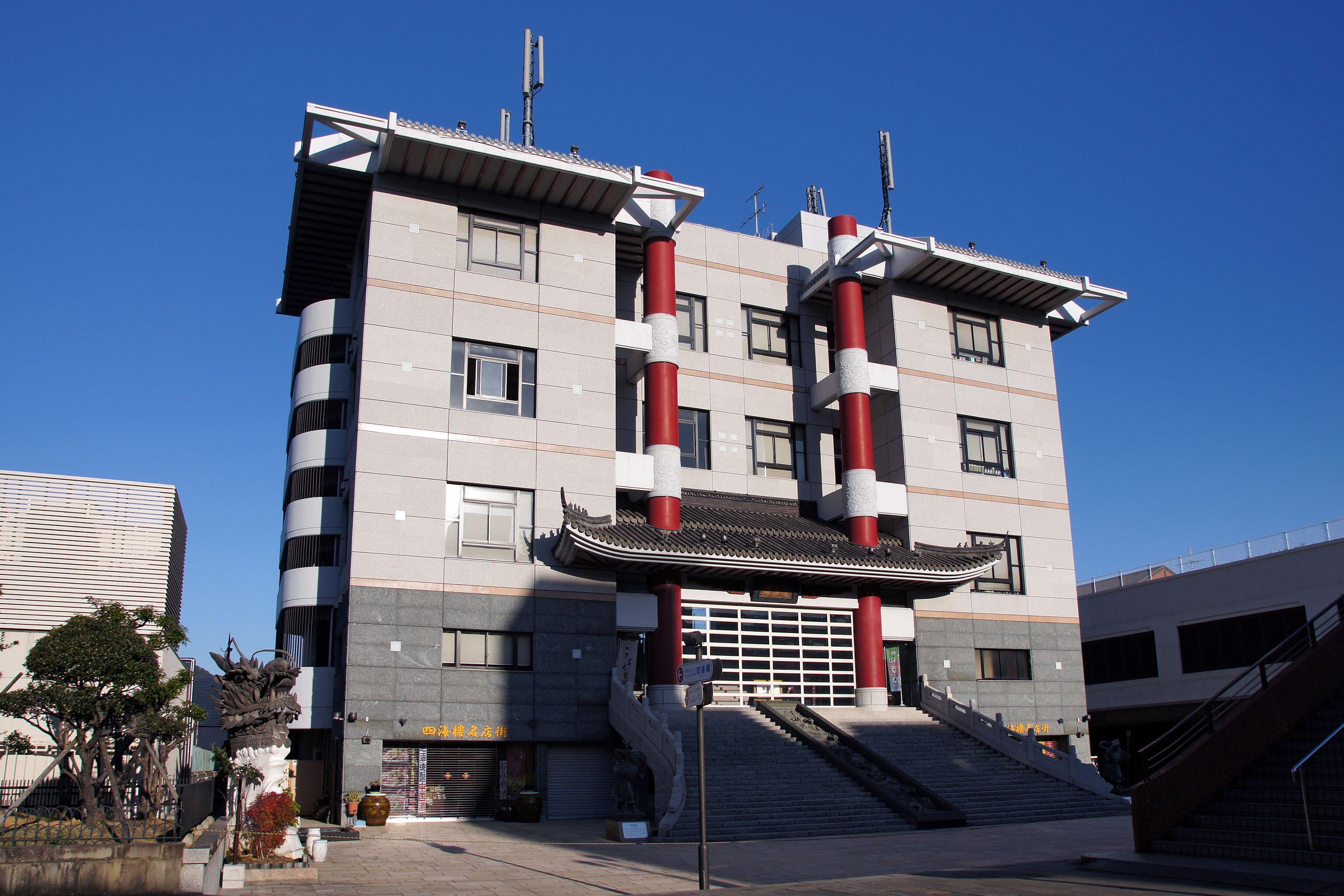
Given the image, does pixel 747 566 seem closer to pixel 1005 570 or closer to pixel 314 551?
pixel 1005 570

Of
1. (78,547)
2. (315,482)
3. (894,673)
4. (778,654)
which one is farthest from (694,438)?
(78,547)

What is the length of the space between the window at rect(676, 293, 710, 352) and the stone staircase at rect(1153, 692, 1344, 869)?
74.4ft

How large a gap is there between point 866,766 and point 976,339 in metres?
18.3

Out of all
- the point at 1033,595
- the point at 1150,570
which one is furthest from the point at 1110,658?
the point at 1033,595

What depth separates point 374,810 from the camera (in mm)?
25844

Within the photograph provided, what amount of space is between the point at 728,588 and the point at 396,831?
12187 mm

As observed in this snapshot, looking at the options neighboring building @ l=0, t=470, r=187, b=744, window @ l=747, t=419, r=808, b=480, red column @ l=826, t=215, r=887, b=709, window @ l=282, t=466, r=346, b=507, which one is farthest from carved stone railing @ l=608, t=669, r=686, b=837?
neighboring building @ l=0, t=470, r=187, b=744

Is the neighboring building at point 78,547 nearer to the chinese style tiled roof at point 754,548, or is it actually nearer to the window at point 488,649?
the window at point 488,649

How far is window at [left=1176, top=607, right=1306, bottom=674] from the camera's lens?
41.5m

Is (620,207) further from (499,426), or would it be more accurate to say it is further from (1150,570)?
(1150,570)

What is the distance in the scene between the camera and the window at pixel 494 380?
3058 cm

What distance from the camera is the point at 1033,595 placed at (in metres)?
37.1

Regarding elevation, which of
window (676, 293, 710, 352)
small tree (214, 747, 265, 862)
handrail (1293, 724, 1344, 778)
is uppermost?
window (676, 293, 710, 352)

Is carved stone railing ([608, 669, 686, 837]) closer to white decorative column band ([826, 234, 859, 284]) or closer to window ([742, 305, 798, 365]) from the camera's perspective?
window ([742, 305, 798, 365])
